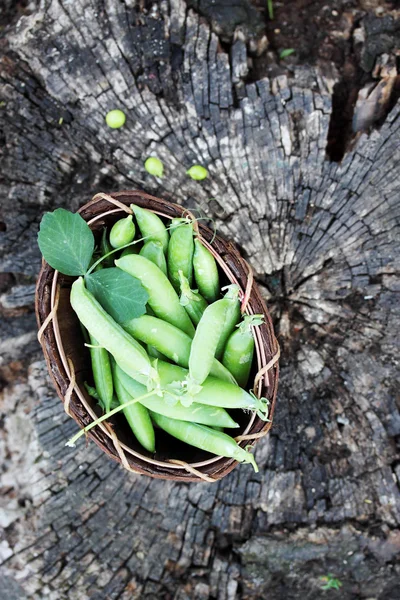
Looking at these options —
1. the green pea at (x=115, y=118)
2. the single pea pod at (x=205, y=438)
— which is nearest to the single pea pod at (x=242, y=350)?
the single pea pod at (x=205, y=438)

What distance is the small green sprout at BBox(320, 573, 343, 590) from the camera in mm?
2557

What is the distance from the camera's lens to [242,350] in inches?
81.8

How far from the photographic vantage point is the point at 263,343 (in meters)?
2.02

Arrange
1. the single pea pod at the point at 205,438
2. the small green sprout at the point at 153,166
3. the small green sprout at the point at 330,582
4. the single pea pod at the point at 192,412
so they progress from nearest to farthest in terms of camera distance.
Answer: the single pea pod at the point at 205,438 → the single pea pod at the point at 192,412 → the small green sprout at the point at 153,166 → the small green sprout at the point at 330,582

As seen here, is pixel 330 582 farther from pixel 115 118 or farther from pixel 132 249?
pixel 115 118

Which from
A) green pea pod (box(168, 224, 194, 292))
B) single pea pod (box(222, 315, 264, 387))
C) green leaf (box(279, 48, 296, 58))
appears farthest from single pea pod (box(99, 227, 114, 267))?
green leaf (box(279, 48, 296, 58))

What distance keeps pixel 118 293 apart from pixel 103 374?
0.33 m

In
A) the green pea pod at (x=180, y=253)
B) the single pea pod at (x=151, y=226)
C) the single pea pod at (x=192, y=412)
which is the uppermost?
the single pea pod at (x=151, y=226)

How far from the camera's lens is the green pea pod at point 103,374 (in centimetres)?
206

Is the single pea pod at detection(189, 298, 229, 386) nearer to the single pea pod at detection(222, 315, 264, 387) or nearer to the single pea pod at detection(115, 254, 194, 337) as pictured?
the single pea pod at detection(222, 315, 264, 387)

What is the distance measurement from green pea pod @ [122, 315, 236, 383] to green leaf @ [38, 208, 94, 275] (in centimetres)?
31

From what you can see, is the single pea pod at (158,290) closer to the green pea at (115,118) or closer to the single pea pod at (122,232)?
the single pea pod at (122,232)

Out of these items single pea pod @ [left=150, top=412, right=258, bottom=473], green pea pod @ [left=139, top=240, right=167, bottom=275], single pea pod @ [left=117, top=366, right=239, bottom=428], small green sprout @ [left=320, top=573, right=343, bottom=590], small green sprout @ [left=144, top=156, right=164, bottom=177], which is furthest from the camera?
small green sprout @ [left=320, top=573, right=343, bottom=590]

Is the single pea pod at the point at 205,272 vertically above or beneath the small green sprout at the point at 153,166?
beneath
